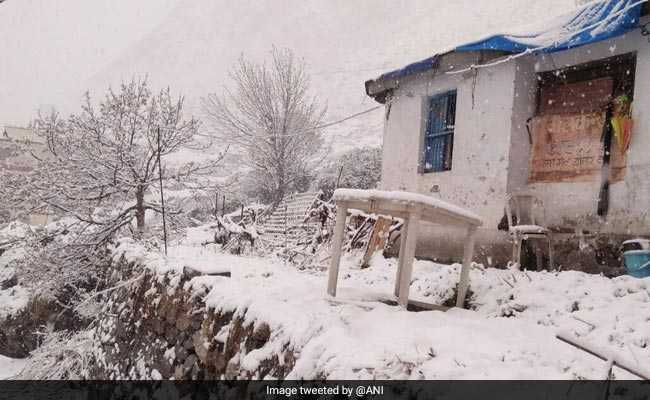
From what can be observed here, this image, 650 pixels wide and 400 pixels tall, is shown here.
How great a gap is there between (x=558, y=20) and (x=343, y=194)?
4.89 m

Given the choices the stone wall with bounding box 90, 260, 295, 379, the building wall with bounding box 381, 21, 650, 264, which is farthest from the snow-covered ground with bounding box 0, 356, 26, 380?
the building wall with bounding box 381, 21, 650, 264

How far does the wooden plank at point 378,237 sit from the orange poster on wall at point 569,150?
274 centimetres

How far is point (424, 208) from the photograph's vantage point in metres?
3.63

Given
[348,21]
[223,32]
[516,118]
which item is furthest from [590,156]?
[223,32]

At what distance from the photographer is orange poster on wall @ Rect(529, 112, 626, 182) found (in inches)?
214

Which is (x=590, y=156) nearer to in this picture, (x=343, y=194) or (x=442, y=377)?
(x=343, y=194)

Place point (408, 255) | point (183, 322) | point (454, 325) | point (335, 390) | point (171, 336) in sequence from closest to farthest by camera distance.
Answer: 1. point (335, 390)
2. point (454, 325)
3. point (408, 255)
4. point (183, 322)
5. point (171, 336)

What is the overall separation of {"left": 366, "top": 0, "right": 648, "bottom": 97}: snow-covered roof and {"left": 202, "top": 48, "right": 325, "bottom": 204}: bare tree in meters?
11.2

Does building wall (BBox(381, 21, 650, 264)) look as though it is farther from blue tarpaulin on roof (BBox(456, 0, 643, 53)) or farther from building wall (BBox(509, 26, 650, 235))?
blue tarpaulin on roof (BBox(456, 0, 643, 53))

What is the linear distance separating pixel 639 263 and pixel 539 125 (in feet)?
9.03

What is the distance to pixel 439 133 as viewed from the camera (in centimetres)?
733

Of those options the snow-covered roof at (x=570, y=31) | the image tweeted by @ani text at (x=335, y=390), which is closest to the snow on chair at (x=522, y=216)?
the snow-covered roof at (x=570, y=31)

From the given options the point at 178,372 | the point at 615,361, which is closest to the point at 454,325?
the point at 615,361

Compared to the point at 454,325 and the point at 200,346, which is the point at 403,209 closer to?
the point at 454,325
